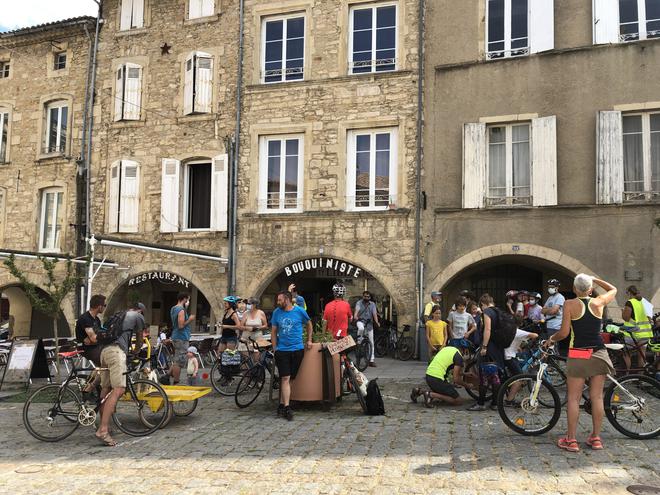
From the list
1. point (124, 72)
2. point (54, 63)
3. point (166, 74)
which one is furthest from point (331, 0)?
point (54, 63)

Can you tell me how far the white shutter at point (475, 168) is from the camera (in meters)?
14.0

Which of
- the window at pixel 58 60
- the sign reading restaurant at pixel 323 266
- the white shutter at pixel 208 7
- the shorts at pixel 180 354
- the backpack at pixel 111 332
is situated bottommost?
the shorts at pixel 180 354

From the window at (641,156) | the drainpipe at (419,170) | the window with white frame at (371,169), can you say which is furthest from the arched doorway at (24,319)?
the window at (641,156)

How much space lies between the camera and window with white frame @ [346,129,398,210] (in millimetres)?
14859

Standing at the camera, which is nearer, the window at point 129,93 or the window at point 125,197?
the window at point 125,197

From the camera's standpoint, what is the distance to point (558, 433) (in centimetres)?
664

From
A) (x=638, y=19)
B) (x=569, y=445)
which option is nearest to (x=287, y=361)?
(x=569, y=445)

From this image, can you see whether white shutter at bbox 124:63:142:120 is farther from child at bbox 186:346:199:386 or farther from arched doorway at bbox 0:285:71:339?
child at bbox 186:346:199:386

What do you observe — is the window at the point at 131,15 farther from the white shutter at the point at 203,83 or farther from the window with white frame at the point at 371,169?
the window with white frame at the point at 371,169

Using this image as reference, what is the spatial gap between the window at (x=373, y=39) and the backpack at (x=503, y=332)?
28.0 ft

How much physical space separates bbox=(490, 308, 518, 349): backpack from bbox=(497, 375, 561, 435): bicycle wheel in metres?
1.70

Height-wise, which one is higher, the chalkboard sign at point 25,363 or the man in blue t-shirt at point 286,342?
the man in blue t-shirt at point 286,342

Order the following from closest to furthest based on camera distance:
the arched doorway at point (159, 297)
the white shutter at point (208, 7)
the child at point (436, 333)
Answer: the child at point (436, 333)
the white shutter at point (208, 7)
the arched doorway at point (159, 297)

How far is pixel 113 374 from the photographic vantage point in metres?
6.80
